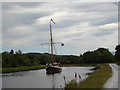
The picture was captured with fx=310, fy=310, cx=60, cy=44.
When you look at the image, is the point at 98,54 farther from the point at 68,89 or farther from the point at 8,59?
the point at 68,89

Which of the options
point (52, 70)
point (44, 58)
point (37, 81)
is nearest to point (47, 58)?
point (44, 58)

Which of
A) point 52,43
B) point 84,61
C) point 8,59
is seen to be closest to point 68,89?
point 52,43

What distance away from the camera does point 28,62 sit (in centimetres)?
12225

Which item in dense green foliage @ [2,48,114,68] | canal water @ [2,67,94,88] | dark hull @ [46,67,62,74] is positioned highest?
dense green foliage @ [2,48,114,68]

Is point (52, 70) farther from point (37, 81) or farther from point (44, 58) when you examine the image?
point (44, 58)

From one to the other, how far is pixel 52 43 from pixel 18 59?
30.3 m

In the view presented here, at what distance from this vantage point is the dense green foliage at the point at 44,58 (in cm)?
10911

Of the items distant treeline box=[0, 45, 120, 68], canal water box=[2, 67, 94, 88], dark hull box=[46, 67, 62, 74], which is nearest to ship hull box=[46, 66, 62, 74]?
dark hull box=[46, 67, 62, 74]

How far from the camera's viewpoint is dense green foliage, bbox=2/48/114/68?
109 m

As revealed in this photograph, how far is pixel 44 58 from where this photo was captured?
155 metres

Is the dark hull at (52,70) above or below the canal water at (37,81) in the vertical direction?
above

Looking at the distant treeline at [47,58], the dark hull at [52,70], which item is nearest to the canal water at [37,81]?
the dark hull at [52,70]

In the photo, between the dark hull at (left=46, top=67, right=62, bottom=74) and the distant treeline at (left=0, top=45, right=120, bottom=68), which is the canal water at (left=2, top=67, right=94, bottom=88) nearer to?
the dark hull at (left=46, top=67, right=62, bottom=74)

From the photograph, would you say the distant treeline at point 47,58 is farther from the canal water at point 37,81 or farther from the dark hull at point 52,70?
the canal water at point 37,81
